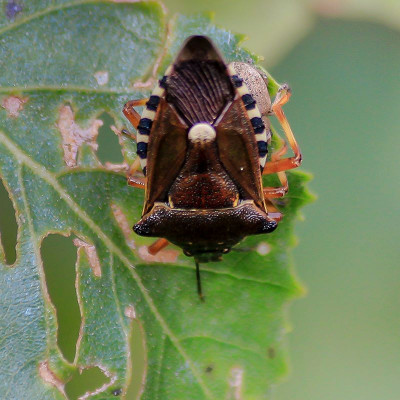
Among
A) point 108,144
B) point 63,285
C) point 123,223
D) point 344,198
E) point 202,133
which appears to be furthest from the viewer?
point 344,198

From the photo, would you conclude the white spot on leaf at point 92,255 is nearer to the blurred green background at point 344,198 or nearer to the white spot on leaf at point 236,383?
the white spot on leaf at point 236,383

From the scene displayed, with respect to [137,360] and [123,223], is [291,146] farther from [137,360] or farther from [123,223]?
[137,360]

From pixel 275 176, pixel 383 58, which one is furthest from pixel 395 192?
pixel 275 176

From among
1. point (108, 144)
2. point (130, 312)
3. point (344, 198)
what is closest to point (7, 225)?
point (108, 144)

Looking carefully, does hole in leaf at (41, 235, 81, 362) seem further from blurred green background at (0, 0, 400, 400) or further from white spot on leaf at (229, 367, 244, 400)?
blurred green background at (0, 0, 400, 400)

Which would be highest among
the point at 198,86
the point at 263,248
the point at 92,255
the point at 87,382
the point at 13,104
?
the point at 198,86

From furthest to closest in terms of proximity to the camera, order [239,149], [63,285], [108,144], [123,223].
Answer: [63,285], [108,144], [123,223], [239,149]

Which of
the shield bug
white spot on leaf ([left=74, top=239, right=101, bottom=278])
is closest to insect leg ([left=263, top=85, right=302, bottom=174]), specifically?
the shield bug
